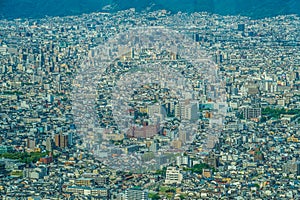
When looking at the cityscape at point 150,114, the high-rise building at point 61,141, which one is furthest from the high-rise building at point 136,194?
the high-rise building at point 61,141

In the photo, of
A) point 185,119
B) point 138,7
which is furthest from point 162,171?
point 138,7

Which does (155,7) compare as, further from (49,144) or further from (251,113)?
(49,144)

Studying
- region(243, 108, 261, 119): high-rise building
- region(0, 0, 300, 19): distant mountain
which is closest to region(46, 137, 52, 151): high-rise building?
region(243, 108, 261, 119): high-rise building

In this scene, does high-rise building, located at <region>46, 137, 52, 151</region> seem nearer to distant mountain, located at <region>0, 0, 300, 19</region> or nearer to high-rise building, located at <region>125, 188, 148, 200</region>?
high-rise building, located at <region>125, 188, 148, 200</region>

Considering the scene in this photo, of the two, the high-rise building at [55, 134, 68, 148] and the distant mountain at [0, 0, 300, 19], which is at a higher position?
the distant mountain at [0, 0, 300, 19]

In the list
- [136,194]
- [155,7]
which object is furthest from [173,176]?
[155,7]

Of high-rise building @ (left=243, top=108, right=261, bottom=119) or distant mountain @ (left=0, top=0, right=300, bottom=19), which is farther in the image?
distant mountain @ (left=0, top=0, right=300, bottom=19)
